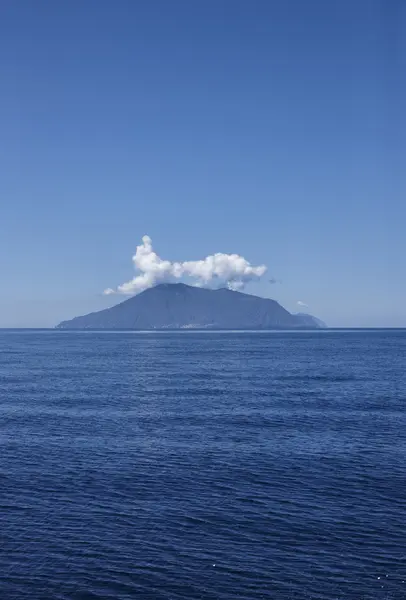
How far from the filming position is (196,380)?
119 meters

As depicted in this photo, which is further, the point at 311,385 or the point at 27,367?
the point at 27,367

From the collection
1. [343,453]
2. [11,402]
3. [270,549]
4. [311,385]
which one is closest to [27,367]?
[11,402]

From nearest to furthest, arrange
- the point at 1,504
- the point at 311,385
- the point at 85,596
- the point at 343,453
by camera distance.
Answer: the point at 85,596 → the point at 1,504 → the point at 343,453 → the point at 311,385

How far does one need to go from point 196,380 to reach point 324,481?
74.5m

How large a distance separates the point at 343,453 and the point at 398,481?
29.8 feet

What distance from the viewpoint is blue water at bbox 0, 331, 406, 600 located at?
96.8ft

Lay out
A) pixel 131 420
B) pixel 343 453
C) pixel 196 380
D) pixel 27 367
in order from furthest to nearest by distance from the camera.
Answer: pixel 27 367 < pixel 196 380 < pixel 131 420 < pixel 343 453

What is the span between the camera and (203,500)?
41.1 m

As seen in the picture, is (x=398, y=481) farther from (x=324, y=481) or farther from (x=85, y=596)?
(x=85, y=596)

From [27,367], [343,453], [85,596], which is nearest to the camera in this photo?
[85,596]

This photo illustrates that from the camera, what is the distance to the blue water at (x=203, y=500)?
96.8ft

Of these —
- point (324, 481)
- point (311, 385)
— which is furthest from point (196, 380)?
point (324, 481)

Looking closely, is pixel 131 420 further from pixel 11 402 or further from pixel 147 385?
pixel 147 385

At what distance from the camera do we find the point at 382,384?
108938mm
